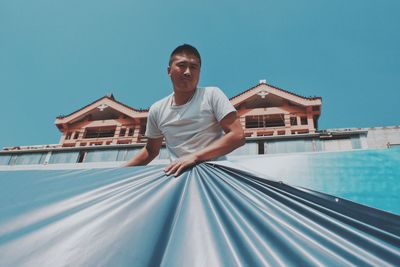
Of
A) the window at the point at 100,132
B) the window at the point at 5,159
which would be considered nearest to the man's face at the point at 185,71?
the window at the point at 5,159

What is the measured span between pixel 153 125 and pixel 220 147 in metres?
0.65

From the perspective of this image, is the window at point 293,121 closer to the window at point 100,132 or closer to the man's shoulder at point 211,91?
the window at point 100,132

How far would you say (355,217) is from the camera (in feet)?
3.12

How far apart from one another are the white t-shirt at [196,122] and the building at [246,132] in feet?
34.8

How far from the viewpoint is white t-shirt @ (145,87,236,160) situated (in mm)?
1766

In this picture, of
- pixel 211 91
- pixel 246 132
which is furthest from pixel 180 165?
pixel 246 132

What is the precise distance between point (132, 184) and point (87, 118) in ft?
70.7

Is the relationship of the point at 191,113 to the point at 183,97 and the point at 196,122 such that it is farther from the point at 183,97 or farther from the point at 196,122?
the point at 183,97

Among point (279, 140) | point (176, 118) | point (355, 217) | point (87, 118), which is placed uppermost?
point (87, 118)

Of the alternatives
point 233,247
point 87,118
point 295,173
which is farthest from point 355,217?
point 87,118

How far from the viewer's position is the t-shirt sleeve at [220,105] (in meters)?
1.70

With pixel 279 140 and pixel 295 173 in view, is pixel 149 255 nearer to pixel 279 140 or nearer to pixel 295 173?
pixel 295 173

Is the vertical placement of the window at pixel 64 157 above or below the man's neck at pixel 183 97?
above

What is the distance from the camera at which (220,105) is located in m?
1.73
